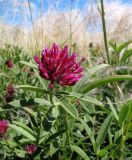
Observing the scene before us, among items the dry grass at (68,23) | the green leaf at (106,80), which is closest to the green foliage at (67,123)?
the green leaf at (106,80)

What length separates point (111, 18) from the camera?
5.52m

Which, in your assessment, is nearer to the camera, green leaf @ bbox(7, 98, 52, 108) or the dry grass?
green leaf @ bbox(7, 98, 52, 108)

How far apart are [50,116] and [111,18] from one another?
4.34 m

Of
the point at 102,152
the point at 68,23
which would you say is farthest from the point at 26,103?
the point at 68,23

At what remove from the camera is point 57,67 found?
1194 mm

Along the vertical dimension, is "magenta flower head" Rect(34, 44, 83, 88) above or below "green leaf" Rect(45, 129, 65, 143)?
above

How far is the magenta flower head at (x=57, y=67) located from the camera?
46.7 inches

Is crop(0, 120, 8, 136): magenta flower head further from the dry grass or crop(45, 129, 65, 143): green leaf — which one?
the dry grass

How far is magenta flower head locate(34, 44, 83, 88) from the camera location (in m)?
1.19

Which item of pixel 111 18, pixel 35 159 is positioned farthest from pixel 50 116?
pixel 111 18

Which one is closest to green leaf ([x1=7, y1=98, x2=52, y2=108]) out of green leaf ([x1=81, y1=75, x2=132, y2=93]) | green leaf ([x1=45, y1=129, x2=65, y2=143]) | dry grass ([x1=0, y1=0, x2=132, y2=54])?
green leaf ([x1=81, y1=75, x2=132, y2=93])

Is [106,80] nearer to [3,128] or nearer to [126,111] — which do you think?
[126,111]

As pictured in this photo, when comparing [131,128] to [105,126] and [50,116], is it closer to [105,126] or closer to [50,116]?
[105,126]

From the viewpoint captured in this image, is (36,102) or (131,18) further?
(131,18)
